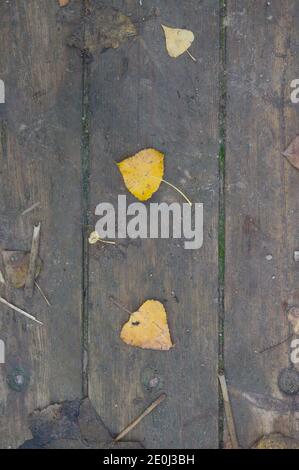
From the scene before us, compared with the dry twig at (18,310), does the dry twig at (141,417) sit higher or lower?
lower

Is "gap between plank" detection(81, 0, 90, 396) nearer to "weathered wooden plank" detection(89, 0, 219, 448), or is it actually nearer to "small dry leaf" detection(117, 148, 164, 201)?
"weathered wooden plank" detection(89, 0, 219, 448)

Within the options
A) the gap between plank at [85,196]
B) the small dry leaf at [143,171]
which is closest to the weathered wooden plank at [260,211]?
the small dry leaf at [143,171]

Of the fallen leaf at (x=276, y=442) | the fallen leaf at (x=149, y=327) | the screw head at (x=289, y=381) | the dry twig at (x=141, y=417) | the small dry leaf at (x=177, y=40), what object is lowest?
the fallen leaf at (x=276, y=442)

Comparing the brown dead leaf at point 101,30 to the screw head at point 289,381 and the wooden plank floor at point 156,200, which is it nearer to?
the wooden plank floor at point 156,200

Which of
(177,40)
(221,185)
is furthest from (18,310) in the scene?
(177,40)
